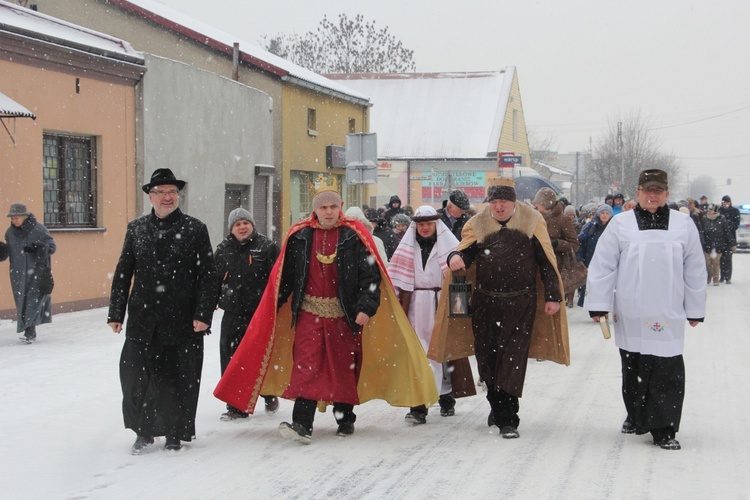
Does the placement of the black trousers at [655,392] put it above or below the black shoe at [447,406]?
above

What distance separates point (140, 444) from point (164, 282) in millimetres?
1133

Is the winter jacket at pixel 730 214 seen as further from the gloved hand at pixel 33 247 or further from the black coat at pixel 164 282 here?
the black coat at pixel 164 282

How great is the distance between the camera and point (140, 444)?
708 cm

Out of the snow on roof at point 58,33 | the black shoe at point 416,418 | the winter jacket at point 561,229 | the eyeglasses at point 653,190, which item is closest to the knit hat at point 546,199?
the winter jacket at point 561,229

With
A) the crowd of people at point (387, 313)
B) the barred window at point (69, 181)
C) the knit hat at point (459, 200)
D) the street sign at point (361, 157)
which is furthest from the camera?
the street sign at point (361, 157)

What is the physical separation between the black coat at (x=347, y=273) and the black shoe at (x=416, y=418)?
1.05 meters

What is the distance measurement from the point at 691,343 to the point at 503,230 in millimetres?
6389

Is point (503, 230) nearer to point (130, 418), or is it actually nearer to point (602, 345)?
point (130, 418)

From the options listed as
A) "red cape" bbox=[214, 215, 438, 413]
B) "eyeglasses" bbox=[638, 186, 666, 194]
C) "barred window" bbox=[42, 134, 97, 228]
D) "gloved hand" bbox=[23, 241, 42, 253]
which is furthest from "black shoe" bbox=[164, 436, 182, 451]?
"barred window" bbox=[42, 134, 97, 228]

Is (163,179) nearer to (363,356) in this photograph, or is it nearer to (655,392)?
(363,356)

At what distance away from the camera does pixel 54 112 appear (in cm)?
→ 1577

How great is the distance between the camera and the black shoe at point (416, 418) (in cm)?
817

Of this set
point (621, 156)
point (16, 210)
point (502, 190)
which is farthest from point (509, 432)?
point (621, 156)

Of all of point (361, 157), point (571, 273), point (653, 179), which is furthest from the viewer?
point (361, 157)
